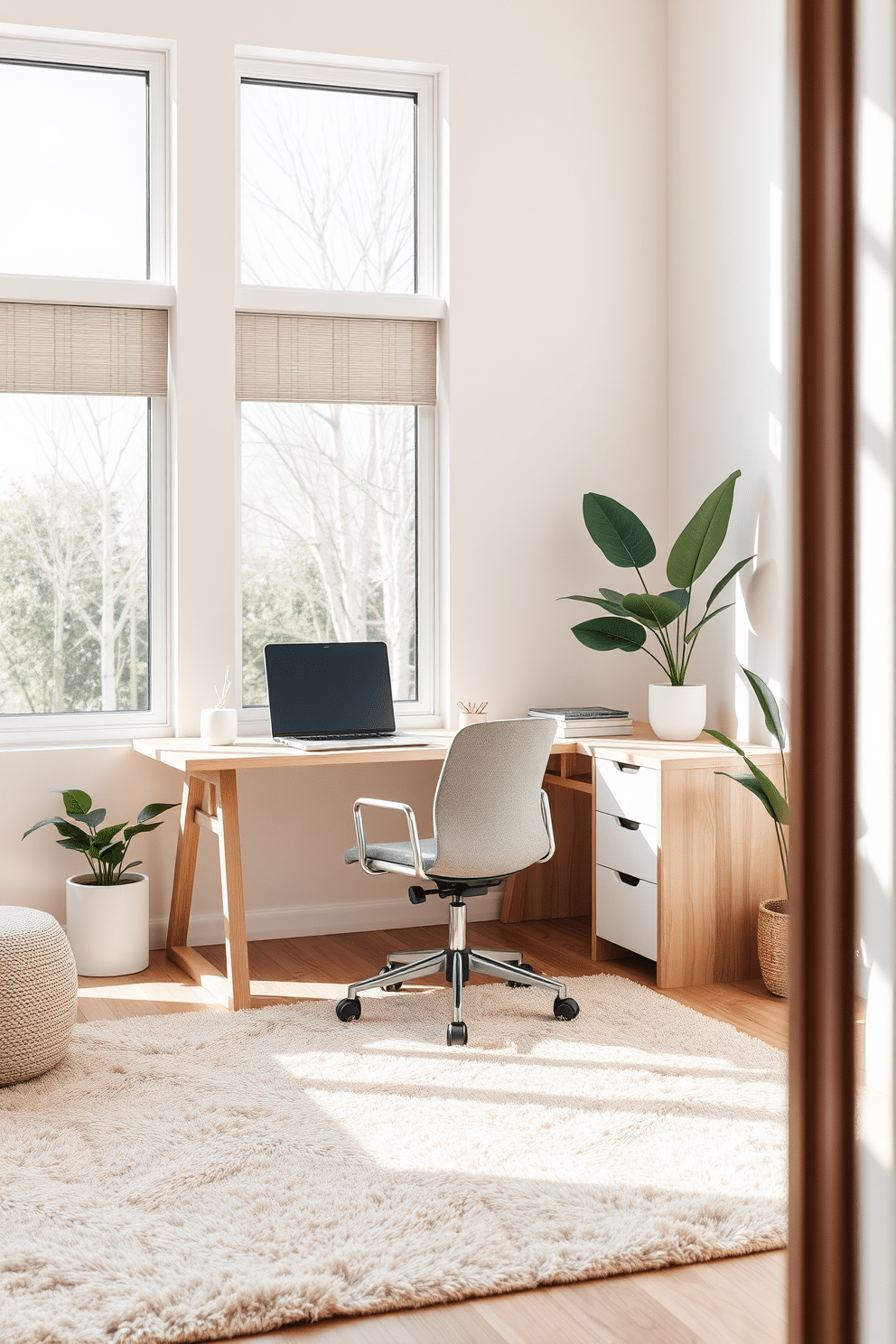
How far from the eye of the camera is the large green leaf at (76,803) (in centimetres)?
390

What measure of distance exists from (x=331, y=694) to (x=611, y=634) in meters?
0.96

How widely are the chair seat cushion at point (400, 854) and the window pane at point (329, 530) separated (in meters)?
1.15

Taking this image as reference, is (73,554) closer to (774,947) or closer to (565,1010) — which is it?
(565,1010)

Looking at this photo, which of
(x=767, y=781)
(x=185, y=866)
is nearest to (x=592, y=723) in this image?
(x=767, y=781)

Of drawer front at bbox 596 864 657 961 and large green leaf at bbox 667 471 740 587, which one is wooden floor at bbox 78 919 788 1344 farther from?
large green leaf at bbox 667 471 740 587

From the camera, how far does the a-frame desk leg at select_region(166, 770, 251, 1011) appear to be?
142 inches

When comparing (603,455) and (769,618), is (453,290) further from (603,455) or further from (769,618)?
(769,618)

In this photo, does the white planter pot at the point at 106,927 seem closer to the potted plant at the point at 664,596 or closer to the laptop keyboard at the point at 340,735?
the laptop keyboard at the point at 340,735

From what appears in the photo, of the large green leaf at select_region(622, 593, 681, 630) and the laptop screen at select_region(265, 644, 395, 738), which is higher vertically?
the large green leaf at select_region(622, 593, 681, 630)

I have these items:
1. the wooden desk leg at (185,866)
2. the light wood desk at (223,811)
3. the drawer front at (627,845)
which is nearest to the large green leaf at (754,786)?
the drawer front at (627,845)

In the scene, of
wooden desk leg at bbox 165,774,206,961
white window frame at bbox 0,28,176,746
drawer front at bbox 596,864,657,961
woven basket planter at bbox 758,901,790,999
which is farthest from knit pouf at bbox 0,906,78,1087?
woven basket planter at bbox 758,901,790,999

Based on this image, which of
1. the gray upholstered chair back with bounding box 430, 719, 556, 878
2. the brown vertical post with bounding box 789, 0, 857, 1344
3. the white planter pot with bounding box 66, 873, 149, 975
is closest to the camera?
the brown vertical post with bounding box 789, 0, 857, 1344

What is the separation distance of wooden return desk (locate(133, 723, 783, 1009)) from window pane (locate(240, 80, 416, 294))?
172 centimetres

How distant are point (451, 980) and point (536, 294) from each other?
256cm
